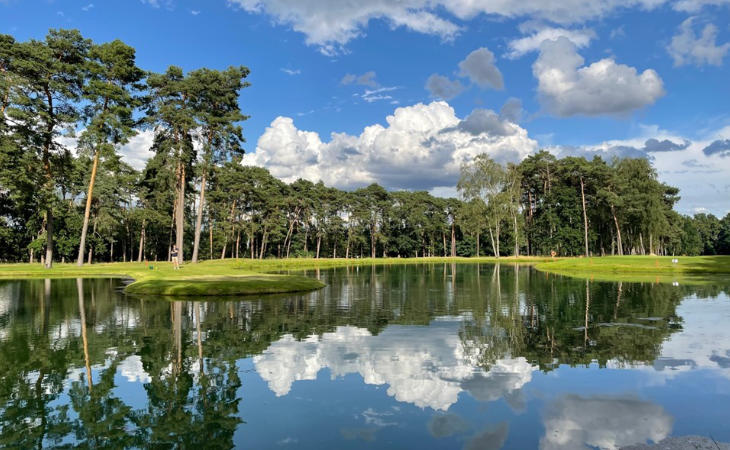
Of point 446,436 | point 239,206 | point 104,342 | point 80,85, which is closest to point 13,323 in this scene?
point 104,342

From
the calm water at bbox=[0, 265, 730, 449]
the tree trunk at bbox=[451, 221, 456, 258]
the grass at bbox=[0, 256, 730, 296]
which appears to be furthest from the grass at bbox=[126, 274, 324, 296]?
the tree trunk at bbox=[451, 221, 456, 258]

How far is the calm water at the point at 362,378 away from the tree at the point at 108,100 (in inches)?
1440

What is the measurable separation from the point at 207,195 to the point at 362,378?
83523mm

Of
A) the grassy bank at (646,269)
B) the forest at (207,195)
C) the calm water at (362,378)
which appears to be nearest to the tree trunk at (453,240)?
the forest at (207,195)

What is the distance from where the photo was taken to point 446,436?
8.57 metres

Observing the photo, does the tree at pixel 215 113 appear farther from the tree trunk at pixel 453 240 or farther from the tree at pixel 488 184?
the tree trunk at pixel 453 240

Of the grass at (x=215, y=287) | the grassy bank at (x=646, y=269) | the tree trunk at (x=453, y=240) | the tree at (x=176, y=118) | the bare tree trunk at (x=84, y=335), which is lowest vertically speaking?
the bare tree trunk at (x=84, y=335)

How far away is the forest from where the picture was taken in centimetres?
5306

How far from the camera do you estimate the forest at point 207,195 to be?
53.1 metres

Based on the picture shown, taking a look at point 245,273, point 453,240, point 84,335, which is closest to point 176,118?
point 245,273

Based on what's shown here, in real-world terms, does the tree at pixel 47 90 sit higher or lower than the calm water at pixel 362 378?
higher

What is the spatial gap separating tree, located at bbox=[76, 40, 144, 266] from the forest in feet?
0.55

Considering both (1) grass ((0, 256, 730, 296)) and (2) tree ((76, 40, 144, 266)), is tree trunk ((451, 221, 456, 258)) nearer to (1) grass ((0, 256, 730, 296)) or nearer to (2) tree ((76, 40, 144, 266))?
(1) grass ((0, 256, 730, 296))

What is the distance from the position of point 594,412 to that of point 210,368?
390 inches
